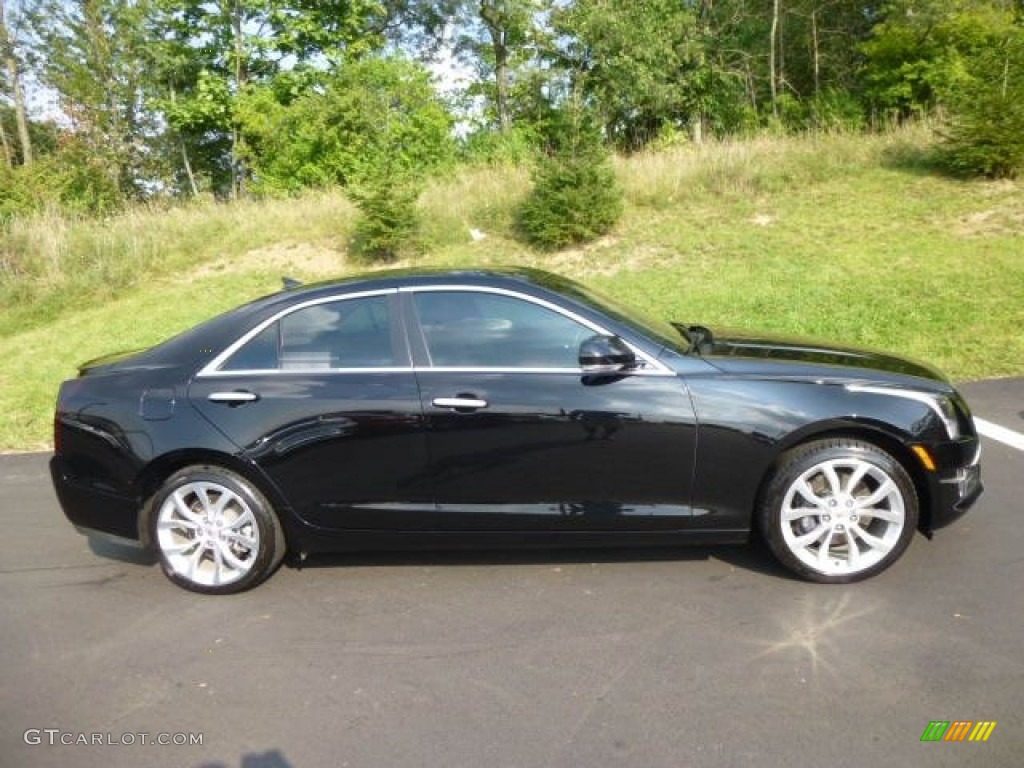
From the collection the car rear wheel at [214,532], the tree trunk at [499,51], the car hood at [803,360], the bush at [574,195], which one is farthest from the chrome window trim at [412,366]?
the tree trunk at [499,51]

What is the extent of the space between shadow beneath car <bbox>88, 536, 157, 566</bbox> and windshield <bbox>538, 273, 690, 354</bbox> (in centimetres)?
278

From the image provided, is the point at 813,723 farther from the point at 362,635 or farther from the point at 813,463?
the point at 362,635

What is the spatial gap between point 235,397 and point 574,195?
8580 millimetres

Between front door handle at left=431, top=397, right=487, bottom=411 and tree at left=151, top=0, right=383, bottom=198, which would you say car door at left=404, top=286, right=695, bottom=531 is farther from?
tree at left=151, top=0, right=383, bottom=198

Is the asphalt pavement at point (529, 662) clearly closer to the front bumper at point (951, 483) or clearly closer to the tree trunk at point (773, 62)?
the front bumper at point (951, 483)

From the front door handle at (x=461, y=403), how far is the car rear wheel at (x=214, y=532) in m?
1.05

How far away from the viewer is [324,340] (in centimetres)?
375

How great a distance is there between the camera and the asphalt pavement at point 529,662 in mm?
2617

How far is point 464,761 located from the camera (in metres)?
2.55

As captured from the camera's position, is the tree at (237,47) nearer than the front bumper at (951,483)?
No

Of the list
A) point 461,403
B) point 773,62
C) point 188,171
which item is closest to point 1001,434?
point 461,403

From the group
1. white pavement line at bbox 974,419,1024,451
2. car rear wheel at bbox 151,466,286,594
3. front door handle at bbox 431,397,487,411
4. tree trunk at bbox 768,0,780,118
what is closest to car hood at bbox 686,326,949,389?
front door handle at bbox 431,397,487,411

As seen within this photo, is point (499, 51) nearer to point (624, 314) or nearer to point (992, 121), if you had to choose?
point (992, 121)

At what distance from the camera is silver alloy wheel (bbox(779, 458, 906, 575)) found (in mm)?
3473
